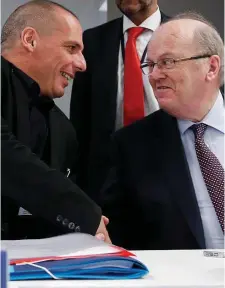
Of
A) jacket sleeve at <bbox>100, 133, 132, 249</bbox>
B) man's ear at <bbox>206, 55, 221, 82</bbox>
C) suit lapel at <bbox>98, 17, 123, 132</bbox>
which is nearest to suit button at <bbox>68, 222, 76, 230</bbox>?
jacket sleeve at <bbox>100, 133, 132, 249</bbox>

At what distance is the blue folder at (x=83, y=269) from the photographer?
2.78 ft

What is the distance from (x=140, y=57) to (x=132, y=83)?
0.09 metres

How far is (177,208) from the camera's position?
162cm

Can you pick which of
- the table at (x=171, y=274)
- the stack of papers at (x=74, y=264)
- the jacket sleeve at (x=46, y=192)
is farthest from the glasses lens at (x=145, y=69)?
the stack of papers at (x=74, y=264)

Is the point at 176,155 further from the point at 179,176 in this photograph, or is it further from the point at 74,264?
the point at 74,264

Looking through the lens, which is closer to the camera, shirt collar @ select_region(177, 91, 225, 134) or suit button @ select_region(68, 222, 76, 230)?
suit button @ select_region(68, 222, 76, 230)

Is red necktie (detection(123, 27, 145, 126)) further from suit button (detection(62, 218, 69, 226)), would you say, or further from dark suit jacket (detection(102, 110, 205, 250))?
suit button (detection(62, 218, 69, 226))

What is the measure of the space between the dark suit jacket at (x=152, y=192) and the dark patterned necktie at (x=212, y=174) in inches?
1.8

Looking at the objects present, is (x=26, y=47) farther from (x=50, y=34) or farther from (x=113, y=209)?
(x=113, y=209)

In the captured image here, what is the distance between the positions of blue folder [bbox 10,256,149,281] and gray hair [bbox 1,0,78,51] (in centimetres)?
101

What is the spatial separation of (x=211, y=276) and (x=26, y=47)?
1.06m

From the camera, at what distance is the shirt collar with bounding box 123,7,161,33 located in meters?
1.90

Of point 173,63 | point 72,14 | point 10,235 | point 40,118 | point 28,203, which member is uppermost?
point 72,14

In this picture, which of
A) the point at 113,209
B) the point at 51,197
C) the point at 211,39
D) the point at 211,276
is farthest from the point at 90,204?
the point at 211,39
